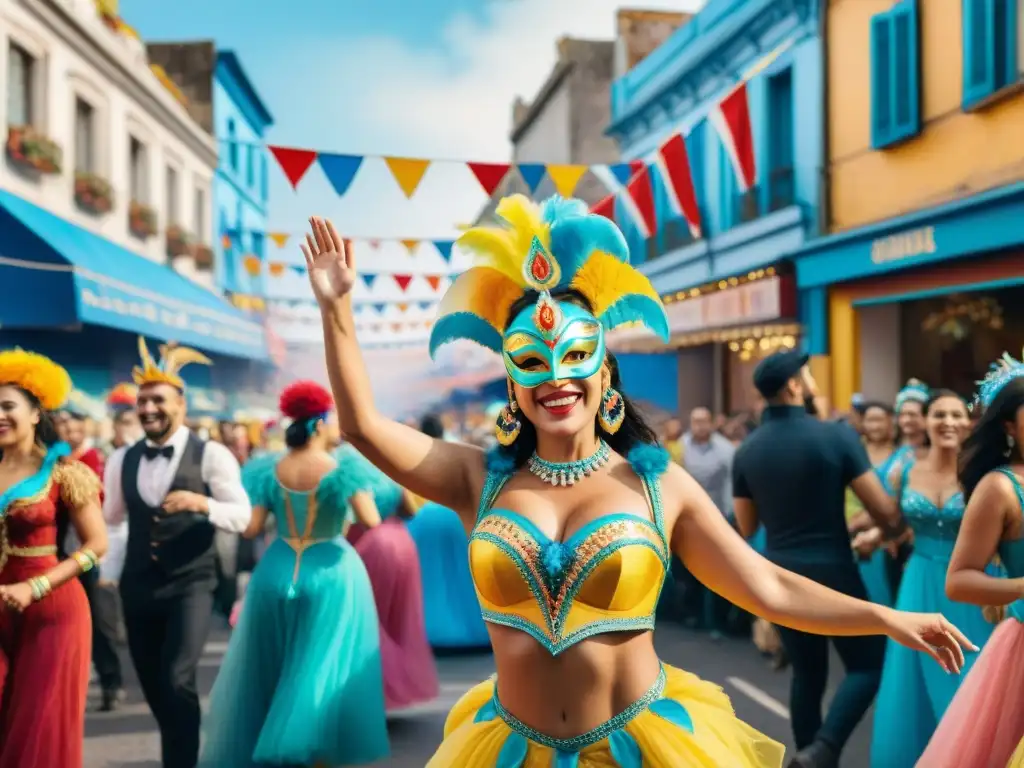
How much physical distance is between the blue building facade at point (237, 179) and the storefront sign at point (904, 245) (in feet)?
45.6

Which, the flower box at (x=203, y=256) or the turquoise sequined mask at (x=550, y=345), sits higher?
the flower box at (x=203, y=256)

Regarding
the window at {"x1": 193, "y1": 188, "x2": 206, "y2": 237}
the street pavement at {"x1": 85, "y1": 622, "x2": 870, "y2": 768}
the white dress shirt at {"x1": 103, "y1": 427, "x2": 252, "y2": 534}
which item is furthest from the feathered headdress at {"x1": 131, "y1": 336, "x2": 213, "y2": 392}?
the window at {"x1": 193, "y1": 188, "x2": 206, "y2": 237}

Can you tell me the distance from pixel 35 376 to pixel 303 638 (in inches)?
74.8

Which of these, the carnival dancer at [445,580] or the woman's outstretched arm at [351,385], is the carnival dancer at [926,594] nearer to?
the woman's outstretched arm at [351,385]

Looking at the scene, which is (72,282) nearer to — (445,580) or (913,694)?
(445,580)

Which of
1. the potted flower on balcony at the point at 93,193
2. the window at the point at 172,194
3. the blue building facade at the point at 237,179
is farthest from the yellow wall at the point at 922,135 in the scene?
the window at the point at 172,194

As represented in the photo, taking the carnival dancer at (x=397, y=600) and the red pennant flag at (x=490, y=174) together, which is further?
the red pennant flag at (x=490, y=174)

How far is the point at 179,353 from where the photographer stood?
548 cm


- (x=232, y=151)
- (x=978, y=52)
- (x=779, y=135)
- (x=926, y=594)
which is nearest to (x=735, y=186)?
(x=779, y=135)

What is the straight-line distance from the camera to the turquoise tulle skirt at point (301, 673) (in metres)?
5.14

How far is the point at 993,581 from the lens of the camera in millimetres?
3604

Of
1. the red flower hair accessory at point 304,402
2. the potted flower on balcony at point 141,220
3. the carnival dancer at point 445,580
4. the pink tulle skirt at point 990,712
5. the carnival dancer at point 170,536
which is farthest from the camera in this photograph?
the potted flower on balcony at point 141,220

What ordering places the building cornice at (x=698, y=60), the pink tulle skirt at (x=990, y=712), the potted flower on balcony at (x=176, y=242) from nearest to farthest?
the pink tulle skirt at (x=990, y=712), the building cornice at (x=698, y=60), the potted flower on balcony at (x=176, y=242)

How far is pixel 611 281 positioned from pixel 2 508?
114 inches
